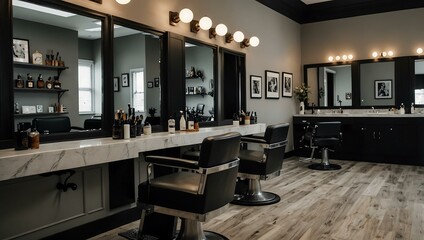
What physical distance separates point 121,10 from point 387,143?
16.8ft

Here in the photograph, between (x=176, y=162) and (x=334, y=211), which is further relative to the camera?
(x=334, y=211)

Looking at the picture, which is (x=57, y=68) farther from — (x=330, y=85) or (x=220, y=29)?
(x=330, y=85)

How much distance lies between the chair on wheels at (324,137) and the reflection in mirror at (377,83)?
150cm

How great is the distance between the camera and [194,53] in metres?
4.15

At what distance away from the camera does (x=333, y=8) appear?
21.9ft

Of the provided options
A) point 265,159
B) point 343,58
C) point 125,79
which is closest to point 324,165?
point 343,58

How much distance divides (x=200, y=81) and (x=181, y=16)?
2.79 ft

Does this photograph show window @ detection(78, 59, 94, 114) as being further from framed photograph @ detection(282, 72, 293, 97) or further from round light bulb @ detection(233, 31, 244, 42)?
framed photograph @ detection(282, 72, 293, 97)

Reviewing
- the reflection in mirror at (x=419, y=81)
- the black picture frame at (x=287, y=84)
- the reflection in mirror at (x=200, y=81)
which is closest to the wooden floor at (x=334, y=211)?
the reflection in mirror at (x=200, y=81)

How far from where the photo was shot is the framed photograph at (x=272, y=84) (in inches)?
227

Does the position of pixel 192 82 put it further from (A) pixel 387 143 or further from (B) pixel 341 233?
(A) pixel 387 143

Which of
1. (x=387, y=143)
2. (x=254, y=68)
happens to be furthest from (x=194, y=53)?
(x=387, y=143)

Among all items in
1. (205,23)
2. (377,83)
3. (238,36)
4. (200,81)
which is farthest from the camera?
(377,83)

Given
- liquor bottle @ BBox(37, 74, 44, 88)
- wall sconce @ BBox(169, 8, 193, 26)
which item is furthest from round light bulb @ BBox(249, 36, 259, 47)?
liquor bottle @ BBox(37, 74, 44, 88)
